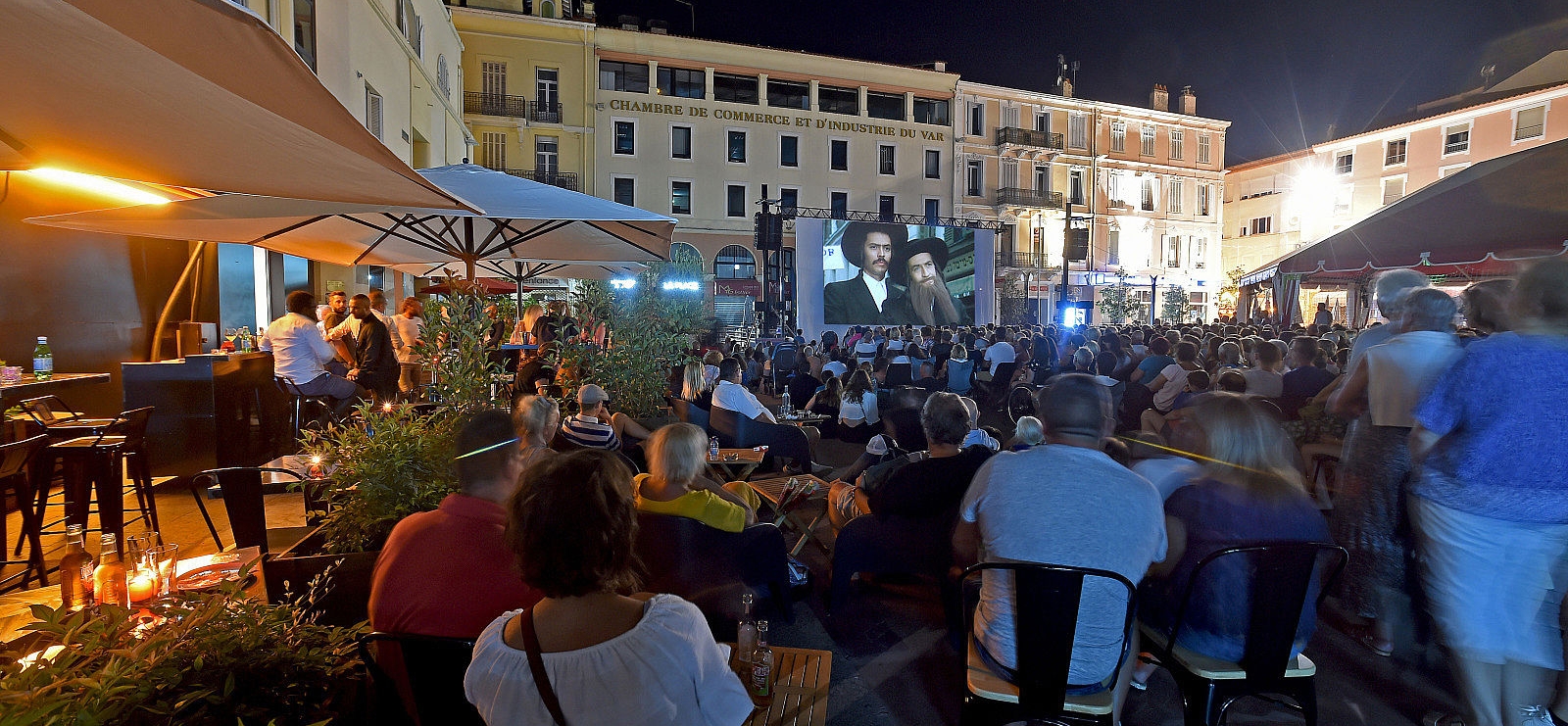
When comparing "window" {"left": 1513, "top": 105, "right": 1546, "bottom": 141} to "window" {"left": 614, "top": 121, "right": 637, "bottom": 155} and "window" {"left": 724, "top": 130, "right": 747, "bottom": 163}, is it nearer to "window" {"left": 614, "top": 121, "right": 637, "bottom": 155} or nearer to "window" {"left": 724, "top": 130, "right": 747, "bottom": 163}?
"window" {"left": 724, "top": 130, "right": 747, "bottom": 163}

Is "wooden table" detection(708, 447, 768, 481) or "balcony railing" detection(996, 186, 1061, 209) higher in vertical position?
"balcony railing" detection(996, 186, 1061, 209)

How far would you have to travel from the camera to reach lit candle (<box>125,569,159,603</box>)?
215 centimetres

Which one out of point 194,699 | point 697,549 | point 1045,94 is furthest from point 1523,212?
point 1045,94

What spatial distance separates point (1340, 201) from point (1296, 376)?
37224mm

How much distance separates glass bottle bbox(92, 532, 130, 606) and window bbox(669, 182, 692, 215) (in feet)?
93.4

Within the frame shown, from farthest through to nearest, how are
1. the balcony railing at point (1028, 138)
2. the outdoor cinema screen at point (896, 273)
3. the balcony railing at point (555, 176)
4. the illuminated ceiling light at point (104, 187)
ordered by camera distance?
1. the balcony railing at point (1028, 138)
2. the balcony railing at point (555, 176)
3. the outdoor cinema screen at point (896, 273)
4. the illuminated ceiling light at point (104, 187)

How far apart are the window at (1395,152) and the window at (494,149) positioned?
122 feet

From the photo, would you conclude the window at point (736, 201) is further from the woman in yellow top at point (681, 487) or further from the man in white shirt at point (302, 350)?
the woman in yellow top at point (681, 487)

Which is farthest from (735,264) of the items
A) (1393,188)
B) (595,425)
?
(1393,188)

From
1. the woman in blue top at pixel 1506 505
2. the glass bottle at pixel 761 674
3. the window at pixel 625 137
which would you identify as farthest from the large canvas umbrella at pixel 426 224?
the window at pixel 625 137

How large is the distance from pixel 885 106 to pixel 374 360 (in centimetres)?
2974

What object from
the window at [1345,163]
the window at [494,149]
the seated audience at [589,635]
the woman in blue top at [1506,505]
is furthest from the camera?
the window at [1345,163]

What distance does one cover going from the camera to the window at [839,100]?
31.7 m

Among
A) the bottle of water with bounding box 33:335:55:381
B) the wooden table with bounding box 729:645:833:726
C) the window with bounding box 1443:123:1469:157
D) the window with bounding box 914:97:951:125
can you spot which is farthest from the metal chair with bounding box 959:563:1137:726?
the window with bounding box 1443:123:1469:157
